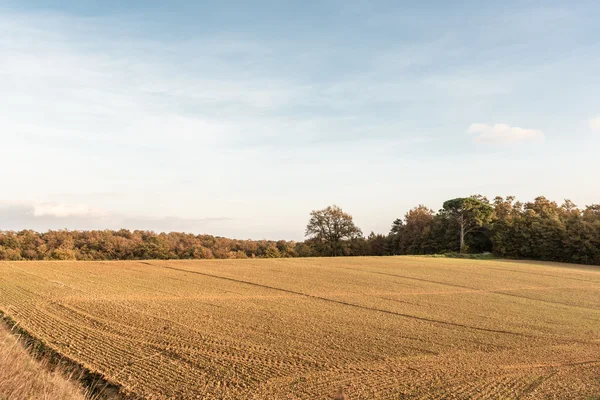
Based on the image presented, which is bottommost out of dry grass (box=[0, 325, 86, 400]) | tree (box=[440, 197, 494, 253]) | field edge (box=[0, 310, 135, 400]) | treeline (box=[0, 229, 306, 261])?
field edge (box=[0, 310, 135, 400])

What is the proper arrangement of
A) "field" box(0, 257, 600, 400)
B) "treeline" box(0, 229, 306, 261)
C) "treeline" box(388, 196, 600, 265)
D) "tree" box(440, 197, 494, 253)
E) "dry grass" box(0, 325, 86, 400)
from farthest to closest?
"tree" box(440, 197, 494, 253) < "treeline" box(388, 196, 600, 265) < "treeline" box(0, 229, 306, 261) < "field" box(0, 257, 600, 400) < "dry grass" box(0, 325, 86, 400)

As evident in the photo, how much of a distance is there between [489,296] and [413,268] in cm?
1573

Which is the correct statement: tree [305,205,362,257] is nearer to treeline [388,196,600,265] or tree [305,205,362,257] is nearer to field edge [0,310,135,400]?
treeline [388,196,600,265]

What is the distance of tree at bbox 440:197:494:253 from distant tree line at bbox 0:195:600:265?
0.15 meters

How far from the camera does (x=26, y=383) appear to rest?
734 centimetres

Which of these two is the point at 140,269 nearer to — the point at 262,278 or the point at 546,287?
the point at 262,278

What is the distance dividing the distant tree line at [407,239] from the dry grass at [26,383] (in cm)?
4217

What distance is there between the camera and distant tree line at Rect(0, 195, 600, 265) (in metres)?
53.8

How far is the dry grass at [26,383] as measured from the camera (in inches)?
276

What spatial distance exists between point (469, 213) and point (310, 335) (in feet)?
203

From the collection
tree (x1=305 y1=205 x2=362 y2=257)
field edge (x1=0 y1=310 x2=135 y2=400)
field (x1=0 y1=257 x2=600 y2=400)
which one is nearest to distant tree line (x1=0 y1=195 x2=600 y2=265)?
tree (x1=305 y1=205 x2=362 y2=257)

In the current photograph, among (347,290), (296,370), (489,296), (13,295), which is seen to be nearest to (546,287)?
(489,296)

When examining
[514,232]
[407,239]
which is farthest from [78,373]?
[407,239]

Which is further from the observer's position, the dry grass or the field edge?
the field edge
